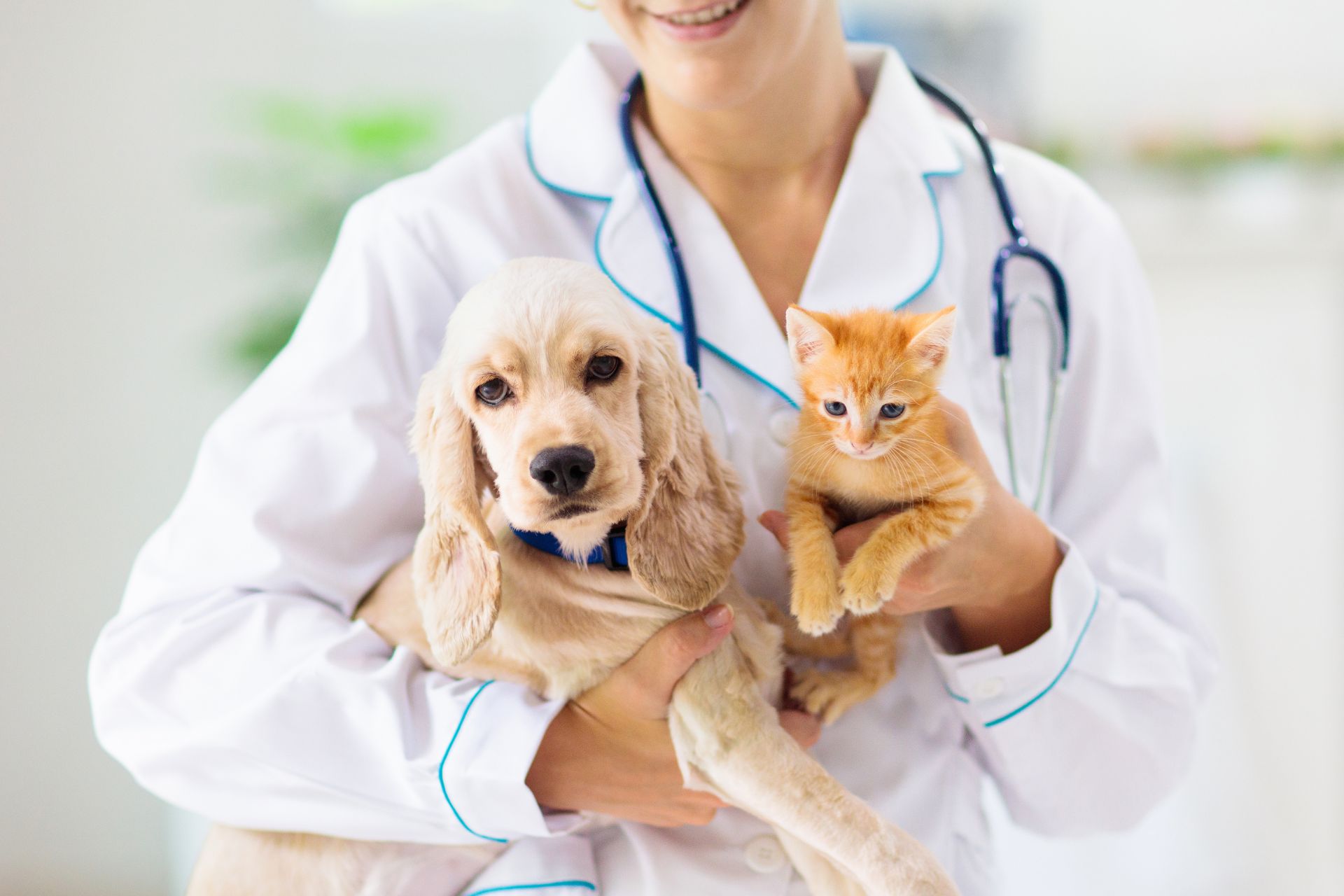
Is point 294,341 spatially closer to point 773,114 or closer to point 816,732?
point 773,114

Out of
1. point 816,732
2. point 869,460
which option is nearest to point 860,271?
point 869,460

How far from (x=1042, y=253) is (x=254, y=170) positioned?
204cm

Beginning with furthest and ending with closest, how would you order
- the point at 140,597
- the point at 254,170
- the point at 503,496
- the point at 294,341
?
the point at 254,170 → the point at 294,341 → the point at 140,597 → the point at 503,496

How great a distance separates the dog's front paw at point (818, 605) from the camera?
1.05 m

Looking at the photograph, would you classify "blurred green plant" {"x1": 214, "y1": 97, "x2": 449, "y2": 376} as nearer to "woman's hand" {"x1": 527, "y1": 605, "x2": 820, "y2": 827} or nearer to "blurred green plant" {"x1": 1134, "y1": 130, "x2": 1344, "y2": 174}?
"woman's hand" {"x1": 527, "y1": 605, "x2": 820, "y2": 827}

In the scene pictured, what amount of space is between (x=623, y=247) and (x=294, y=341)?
1.52ft

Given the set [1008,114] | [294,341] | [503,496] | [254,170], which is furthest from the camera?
[1008,114]

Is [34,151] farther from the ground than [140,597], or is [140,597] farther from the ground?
[34,151]

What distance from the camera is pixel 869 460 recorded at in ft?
3.58

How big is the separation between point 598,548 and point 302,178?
6.56 feet

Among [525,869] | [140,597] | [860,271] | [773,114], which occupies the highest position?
[773,114]

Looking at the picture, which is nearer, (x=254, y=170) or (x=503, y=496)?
(x=503, y=496)

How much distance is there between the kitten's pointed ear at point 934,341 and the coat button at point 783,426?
0.91 feet

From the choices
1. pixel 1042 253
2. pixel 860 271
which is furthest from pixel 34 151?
pixel 1042 253
